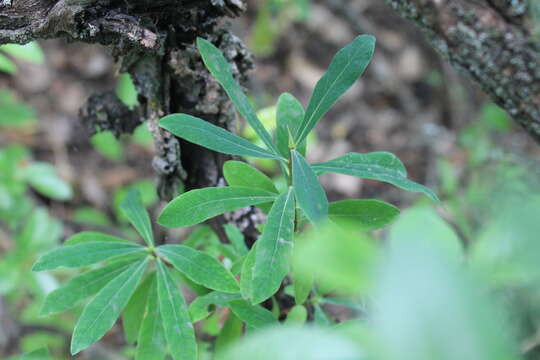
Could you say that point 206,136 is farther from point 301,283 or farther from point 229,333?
point 229,333

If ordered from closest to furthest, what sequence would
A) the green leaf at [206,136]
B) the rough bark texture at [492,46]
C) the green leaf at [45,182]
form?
the green leaf at [206,136], the rough bark texture at [492,46], the green leaf at [45,182]

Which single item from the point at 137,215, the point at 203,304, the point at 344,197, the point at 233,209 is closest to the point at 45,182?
the point at 137,215

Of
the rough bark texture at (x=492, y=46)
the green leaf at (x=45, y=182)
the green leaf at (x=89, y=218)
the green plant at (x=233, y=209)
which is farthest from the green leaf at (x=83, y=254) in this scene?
the green leaf at (x=89, y=218)

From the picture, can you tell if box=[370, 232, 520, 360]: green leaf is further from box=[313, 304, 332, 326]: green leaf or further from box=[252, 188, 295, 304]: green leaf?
box=[313, 304, 332, 326]: green leaf

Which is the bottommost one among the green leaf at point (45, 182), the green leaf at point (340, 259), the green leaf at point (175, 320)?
the green leaf at point (45, 182)

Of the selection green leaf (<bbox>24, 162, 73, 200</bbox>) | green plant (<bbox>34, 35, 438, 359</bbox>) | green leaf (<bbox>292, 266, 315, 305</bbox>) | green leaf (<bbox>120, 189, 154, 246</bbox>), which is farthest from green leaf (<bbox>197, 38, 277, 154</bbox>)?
green leaf (<bbox>24, 162, 73, 200</bbox>)

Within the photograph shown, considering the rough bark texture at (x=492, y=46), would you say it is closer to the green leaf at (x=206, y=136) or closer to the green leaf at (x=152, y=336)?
the green leaf at (x=206, y=136)

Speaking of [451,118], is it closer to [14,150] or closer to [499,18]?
[499,18]
